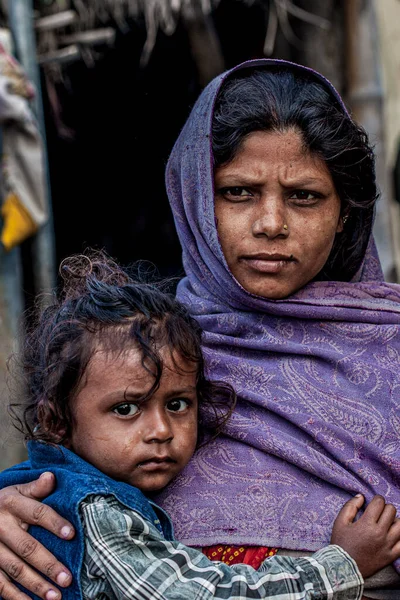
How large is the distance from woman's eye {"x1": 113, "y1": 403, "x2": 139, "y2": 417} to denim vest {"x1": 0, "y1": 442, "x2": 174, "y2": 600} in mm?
138

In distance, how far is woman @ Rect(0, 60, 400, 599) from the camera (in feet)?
7.06

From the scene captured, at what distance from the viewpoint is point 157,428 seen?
198 cm

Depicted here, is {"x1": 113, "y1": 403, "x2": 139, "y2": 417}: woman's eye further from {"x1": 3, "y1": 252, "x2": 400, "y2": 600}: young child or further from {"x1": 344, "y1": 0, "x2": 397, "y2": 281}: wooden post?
{"x1": 344, "y1": 0, "x2": 397, "y2": 281}: wooden post

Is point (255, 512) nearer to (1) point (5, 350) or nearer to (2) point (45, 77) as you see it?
(1) point (5, 350)

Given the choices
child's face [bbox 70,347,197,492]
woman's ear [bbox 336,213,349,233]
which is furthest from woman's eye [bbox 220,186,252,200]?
child's face [bbox 70,347,197,492]

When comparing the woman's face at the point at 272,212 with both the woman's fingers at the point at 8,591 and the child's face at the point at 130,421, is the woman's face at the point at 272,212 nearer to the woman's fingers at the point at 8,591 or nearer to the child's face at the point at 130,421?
the child's face at the point at 130,421

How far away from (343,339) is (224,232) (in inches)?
Result: 17.0

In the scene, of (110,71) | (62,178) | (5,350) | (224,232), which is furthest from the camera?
(62,178)

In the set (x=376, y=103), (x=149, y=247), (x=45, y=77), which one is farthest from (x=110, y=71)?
(x=376, y=103)

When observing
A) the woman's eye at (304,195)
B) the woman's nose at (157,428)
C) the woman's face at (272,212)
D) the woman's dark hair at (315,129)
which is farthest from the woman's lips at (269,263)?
the woman's nose at (157,428)

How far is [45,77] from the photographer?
6.05 metres

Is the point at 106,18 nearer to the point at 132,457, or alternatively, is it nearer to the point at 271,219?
the point at 271,219

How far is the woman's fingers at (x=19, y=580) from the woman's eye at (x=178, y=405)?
0.48 m

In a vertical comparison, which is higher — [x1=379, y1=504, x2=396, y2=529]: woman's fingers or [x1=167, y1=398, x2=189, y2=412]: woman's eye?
[x1=167, y1=398, x2=189, y2=412]: woman's eye
